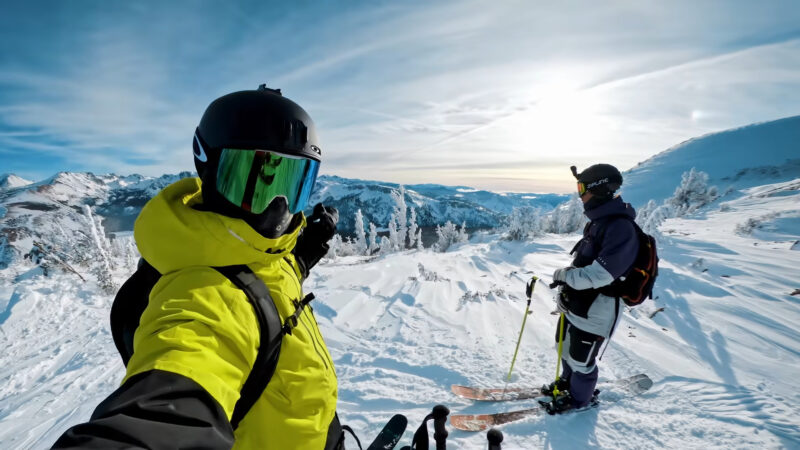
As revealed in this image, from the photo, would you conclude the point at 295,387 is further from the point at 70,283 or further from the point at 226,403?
the point at 70,283

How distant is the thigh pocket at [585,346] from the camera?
11.1 feet

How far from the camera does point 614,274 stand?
10.1 ft

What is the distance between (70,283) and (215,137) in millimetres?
9643

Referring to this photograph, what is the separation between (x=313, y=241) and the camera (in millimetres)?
2922

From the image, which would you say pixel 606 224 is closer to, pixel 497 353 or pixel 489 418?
pixel 489 418

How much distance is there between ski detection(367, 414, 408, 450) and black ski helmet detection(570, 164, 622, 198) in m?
3.07

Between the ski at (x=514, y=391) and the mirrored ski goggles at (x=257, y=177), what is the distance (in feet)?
10.5

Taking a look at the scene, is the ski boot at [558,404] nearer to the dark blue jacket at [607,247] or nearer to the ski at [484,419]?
the ski at [484,419]

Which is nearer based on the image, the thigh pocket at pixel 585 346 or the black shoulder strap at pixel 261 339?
the black shoulder strap at pixel 261 339

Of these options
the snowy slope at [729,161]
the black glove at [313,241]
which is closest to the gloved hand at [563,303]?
→ the black glove at [313,241]

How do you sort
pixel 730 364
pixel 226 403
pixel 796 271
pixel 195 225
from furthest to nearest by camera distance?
pixel 796 271, pixel 730 364, pixel 195 225, pixel 226 403

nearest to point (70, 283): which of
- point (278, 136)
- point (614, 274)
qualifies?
point (278, 136)

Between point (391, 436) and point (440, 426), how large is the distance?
57cm

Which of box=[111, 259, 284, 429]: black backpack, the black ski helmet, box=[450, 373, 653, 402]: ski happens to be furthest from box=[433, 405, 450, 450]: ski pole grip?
the black ski helmet
